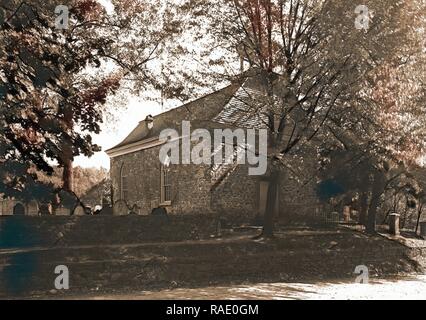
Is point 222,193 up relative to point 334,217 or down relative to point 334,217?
up

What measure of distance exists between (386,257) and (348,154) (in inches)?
203

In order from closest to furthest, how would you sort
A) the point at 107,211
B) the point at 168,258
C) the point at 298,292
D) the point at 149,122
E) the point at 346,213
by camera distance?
the point at 298,292, the point at 168,258, the point at 107,211, the point at 346,213, the point at 149,122

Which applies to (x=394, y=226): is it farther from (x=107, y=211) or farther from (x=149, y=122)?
(x=149, y=122)

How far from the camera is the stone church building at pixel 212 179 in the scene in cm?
2133

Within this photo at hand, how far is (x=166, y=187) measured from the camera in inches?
1213

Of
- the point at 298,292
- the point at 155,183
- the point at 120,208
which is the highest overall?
the point at 155,183

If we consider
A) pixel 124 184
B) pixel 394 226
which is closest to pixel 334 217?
pixel 394 226

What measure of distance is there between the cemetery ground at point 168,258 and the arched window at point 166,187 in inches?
334

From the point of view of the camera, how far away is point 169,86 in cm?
1980

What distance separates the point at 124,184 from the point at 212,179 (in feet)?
40.8

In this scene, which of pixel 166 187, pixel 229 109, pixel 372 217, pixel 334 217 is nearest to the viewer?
pixel 229 109

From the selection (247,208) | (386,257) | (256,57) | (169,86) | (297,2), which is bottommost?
(386,257)

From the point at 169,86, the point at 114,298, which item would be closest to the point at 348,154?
the point at 169,86
